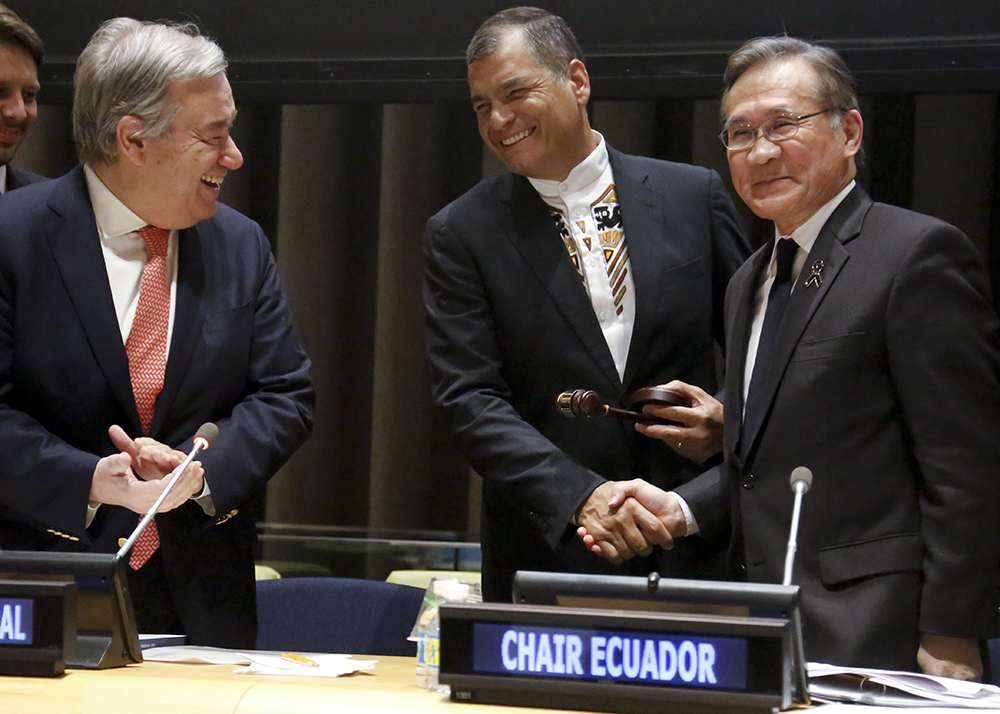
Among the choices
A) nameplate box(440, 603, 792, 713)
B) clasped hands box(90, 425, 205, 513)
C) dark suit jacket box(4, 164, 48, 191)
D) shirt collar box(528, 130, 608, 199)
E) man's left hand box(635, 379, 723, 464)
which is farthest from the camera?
dark suit jacket box(4, 164, 48, 191)

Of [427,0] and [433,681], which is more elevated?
[427,0]

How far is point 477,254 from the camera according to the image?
2.47 meters

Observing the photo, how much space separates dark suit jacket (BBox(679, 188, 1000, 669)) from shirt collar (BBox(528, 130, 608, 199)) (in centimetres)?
63

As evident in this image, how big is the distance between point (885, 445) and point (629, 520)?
507 millimetres

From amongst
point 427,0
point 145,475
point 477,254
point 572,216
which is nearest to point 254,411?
point 145,475

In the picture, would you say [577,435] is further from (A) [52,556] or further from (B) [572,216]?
(A) [52,556]

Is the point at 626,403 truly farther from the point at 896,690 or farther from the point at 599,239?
the point at 896,690

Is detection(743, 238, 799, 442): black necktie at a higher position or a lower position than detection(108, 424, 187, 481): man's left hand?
higher

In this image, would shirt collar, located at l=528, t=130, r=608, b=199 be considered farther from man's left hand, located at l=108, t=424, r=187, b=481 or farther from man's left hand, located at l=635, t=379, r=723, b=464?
man's left hand, located at l=108, t=424, r=187, b=481

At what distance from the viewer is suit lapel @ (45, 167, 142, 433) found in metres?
2.18

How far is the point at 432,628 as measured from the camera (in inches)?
62.9

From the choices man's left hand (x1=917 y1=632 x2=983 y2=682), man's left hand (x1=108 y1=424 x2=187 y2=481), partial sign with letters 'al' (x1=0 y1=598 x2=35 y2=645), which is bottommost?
man's left hand (x1=917 y1=632 x2=983 y2=682)

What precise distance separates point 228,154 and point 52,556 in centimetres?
108

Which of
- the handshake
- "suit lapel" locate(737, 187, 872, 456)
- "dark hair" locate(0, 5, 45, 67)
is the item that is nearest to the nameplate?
"suit lapel" locate(737, 187, 872, 456)
